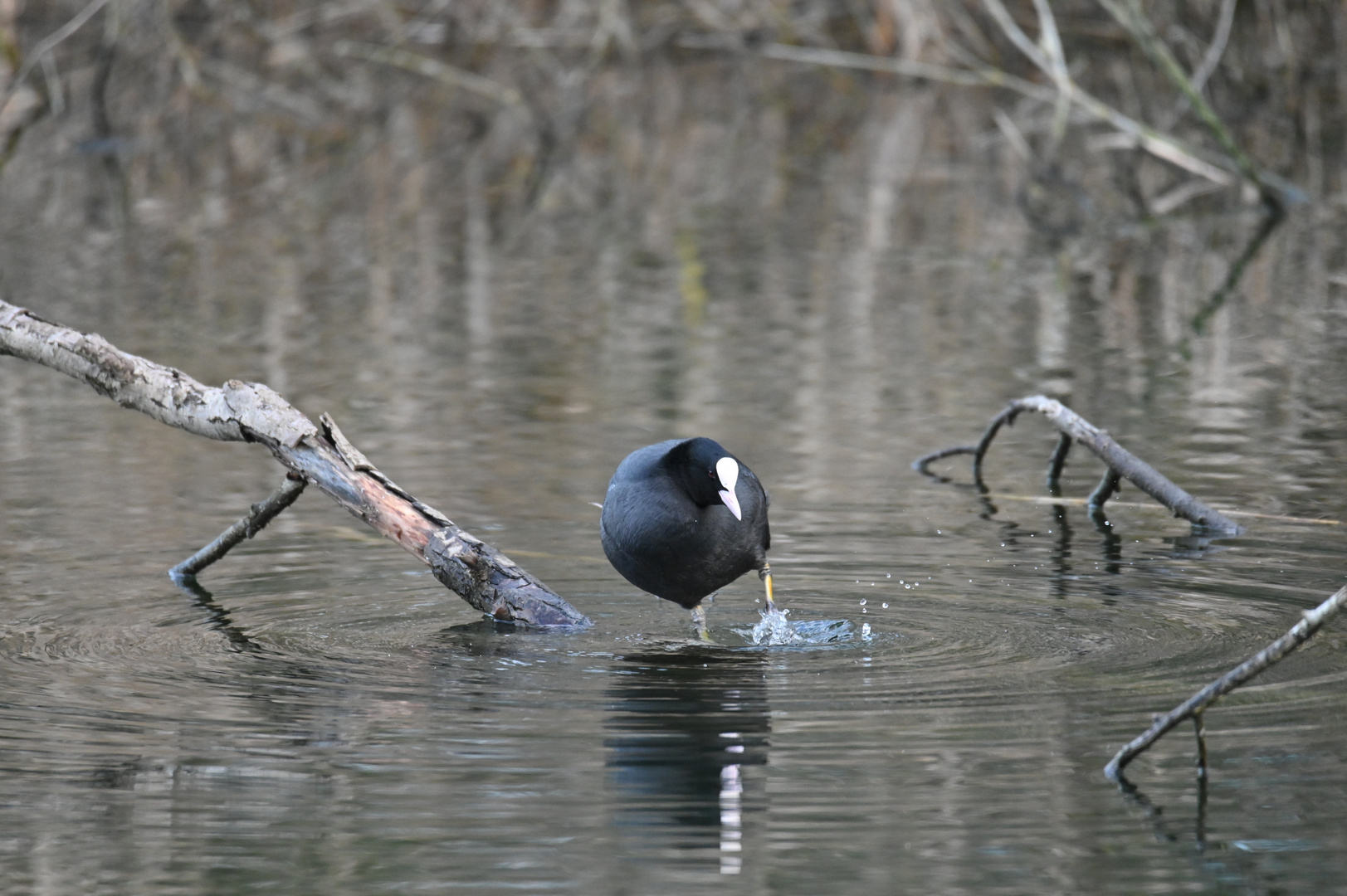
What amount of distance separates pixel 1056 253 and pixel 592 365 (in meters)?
4.75

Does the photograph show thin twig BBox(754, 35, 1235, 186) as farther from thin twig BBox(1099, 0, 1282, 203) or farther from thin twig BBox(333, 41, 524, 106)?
thin twig BBox(333, 41, 524, 106)

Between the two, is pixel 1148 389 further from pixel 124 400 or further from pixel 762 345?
pixel 124 400

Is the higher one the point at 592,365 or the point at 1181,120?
the point at 1181,120

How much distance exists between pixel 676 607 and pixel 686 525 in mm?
669

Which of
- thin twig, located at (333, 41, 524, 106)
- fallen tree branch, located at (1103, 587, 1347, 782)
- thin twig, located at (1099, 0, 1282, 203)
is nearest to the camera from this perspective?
fallen tree branch, located at (1103, 587, 1347, 782)

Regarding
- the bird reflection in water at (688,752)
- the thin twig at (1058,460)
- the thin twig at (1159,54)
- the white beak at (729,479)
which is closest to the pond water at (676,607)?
the bird reflection in water at (688,752)

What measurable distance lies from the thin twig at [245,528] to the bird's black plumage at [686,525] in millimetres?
1017

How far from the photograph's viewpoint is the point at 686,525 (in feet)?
16.7

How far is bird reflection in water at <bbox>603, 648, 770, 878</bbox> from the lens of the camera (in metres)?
3.67

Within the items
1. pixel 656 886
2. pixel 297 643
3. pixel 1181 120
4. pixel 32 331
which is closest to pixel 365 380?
pixel 32 331

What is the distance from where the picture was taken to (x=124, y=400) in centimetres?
562

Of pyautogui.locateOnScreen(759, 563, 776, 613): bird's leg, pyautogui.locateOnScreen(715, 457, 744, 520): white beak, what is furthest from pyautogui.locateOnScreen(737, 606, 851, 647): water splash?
pyautogui.locateOnScreen(715, 457, 744, 520): white beak

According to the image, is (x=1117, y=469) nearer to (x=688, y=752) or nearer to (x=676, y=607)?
(x=676, y=607)

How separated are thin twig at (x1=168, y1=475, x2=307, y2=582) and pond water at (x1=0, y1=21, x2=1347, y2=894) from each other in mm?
110
